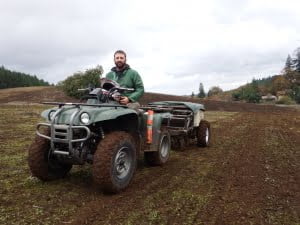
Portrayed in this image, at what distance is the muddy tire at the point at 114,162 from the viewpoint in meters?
4.84

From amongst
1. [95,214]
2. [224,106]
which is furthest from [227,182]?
[224,106]

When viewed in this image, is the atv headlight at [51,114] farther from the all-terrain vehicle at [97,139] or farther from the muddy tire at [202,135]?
the muddy tire at [202,135]

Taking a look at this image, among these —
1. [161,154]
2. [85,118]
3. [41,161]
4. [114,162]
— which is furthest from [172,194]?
[161,154]

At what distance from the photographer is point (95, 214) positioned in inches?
169

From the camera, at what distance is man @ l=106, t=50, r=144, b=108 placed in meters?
6.41

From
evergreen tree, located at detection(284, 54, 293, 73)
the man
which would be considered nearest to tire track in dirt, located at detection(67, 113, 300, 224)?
the man

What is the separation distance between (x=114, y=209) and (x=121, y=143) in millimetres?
1026

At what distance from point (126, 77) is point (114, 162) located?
2.00m

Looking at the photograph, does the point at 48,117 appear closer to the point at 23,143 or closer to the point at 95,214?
the point at 95,214

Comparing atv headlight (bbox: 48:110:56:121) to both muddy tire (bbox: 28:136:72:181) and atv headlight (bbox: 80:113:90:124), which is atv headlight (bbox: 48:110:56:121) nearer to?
muddy tire (bbox: 28:136:72:181)

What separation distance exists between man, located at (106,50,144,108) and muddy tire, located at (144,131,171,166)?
1099 millimetres

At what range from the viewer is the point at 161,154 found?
23.8ft

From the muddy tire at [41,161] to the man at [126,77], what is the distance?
5.52ft

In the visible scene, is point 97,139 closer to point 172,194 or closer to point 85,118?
point 85,118
